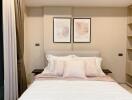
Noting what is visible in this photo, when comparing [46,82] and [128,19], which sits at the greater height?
[128,19]

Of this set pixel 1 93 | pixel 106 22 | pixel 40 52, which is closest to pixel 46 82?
pixel 1 93

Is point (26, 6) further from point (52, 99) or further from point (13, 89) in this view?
point (52, 99)

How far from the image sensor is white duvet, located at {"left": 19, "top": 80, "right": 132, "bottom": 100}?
2.99 meters

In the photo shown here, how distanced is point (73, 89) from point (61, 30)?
2.45 metres

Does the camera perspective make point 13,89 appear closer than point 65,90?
No

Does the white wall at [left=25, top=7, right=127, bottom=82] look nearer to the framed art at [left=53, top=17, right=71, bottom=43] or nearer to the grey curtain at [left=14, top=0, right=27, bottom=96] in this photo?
the framed art at [left=53, top=17, right=71, bottom=43]

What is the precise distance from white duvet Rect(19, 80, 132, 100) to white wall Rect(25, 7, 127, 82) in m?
1.71

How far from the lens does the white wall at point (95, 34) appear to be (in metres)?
5.68

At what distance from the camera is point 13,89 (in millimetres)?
3986

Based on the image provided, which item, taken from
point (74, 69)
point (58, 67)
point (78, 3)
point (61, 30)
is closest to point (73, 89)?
point (74, 69)

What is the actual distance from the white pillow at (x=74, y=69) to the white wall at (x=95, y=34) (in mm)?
1137

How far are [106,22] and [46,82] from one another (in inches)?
105

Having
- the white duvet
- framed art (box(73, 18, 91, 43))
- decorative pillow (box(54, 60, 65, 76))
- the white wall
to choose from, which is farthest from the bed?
framed art (box(73, 18, 91, 43))

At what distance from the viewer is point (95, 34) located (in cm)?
576
